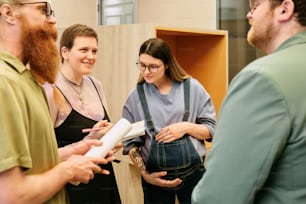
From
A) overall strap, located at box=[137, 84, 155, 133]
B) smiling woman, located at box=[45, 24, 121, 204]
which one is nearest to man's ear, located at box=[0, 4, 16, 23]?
smiling woman, located at box=[45, 24, 121, 204]

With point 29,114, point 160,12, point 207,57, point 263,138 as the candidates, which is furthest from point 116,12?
point 263,138

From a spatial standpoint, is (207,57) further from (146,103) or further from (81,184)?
(81,184)

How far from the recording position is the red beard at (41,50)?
1.06 meters

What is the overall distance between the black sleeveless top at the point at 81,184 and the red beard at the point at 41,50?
1.34 feet

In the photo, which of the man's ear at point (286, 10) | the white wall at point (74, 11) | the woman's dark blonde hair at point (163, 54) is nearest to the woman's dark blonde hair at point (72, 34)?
the woman's dark blonde hair at point (163, 54)

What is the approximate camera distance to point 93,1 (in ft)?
11.6

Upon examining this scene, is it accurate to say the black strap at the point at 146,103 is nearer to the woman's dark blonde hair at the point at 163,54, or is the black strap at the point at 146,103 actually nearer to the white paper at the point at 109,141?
the woman's dark blonde hair at the point at 163,54

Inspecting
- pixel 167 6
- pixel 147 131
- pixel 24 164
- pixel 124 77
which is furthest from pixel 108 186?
pixel 167 6

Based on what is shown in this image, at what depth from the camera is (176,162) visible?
179cm

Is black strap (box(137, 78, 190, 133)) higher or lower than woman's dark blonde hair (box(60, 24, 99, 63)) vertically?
lower

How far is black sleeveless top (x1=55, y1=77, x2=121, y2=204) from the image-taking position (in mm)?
1567

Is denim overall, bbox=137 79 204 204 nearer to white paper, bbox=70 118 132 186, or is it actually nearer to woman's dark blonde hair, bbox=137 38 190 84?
woman's dark blonde hair, bbox=137 38 190 84

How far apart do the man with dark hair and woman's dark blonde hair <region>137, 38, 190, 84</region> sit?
108 centimetres

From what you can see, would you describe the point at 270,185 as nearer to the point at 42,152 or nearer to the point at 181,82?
the point at 42,152
